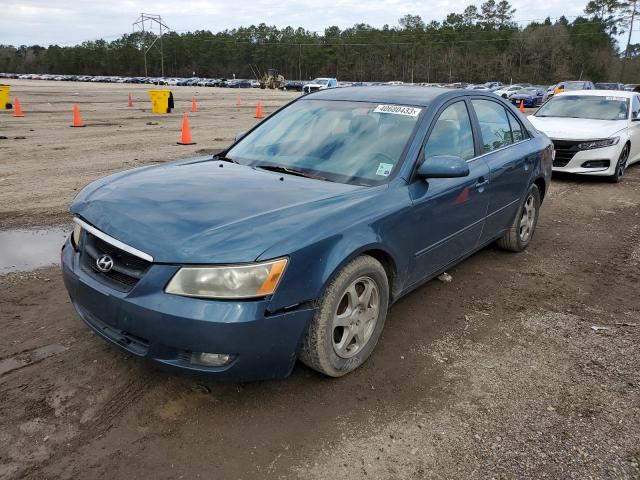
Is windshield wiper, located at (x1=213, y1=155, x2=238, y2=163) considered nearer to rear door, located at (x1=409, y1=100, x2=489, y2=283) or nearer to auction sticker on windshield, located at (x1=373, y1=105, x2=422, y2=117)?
auction sticker on windshield, located at (x1=373, y1=105, x2=422, y2=117)

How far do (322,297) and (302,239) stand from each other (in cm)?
34

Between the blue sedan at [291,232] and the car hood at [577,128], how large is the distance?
210 inches

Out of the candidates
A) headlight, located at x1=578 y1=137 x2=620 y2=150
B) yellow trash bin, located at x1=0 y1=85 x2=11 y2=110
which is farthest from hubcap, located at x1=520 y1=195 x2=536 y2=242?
yellow trash bin, located at x1=0 y1=85 x2=11 y2=110

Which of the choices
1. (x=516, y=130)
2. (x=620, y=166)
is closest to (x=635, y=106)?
(x=620, y=166)

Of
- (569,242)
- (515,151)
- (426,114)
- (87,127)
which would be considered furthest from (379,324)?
(87,127)

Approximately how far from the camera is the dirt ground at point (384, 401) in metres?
2.44

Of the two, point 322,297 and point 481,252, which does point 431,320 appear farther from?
point 481,252

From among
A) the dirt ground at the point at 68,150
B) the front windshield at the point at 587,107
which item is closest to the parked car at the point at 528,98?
the dirt ground at the point at 68,150

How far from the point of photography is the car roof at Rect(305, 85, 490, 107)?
12.9 ft

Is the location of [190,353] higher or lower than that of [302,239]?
lower

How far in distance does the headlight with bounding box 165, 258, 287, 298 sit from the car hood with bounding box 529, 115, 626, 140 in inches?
316

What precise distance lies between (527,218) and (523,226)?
0.12 meters

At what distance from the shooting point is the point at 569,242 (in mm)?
6078

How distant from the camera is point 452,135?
399cm
